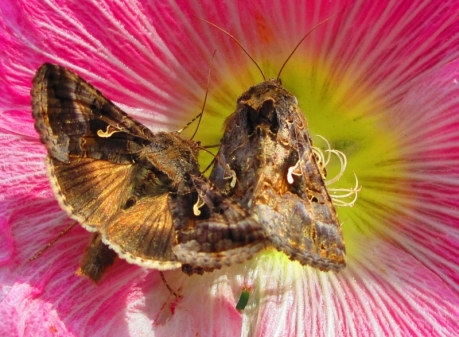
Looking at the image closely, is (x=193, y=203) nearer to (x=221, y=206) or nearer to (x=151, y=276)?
(x=221, y=206)

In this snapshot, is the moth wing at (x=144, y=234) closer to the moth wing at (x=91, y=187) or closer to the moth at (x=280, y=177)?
the moth wing at (x=91, y=187)

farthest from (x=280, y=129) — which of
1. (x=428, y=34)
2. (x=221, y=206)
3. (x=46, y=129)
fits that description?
(x=46, y=129)

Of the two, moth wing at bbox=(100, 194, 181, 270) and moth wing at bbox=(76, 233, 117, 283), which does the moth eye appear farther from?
moth wing at bbox=(76, 233, 117, 283)

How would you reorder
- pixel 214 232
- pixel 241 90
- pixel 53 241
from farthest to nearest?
1. pixel 241 90
2. pixel 53 241
3. pixel 214 232

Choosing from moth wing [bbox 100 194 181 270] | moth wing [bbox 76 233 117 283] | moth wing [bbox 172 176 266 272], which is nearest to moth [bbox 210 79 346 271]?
moth wing [bbox 172 176 266 272]

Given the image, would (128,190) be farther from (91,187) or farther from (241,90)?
(241,90)

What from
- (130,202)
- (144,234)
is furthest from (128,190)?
(144,234)

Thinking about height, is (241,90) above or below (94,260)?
above
